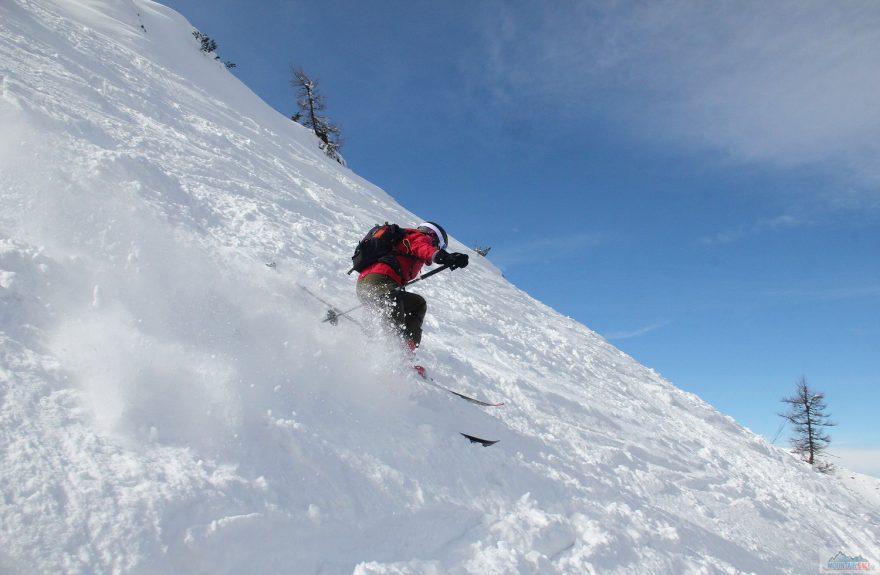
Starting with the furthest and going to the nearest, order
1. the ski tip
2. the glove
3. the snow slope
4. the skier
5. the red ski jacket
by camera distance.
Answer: the red ski jacket, the skier, the glove, the ski tip, the snow slope

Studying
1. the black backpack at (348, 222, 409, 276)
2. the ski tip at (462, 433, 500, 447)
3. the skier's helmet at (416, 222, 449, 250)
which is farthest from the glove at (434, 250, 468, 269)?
the ski tip at (462, 433, 500, 447)

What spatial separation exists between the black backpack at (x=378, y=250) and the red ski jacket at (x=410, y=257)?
0.16 feet

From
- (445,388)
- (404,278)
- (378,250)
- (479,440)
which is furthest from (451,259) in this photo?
(479,440)

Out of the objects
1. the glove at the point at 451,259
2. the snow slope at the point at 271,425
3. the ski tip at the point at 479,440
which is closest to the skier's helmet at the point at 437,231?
the glove at the point at 451,259

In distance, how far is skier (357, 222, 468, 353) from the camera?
5750mm

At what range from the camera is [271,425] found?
3.72m

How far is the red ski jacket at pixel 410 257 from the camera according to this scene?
590 centimetres

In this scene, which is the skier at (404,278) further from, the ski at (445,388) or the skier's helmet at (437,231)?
the ski at (445,388)

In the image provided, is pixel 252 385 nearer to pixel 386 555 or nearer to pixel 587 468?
pixel 386 555

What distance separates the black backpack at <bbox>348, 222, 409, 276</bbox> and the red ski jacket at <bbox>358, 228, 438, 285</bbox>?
5cm

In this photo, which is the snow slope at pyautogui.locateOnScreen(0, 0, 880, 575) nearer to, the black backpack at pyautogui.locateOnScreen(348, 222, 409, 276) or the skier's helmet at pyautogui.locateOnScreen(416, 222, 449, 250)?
the black backpack at pyautogui.locateOnScreen(348, 222, 409, 276)

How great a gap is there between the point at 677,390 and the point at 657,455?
190 inches

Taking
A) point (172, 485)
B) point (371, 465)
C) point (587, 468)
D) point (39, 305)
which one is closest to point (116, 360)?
point (39, 305)

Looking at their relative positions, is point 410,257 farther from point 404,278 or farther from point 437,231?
point 437,231
